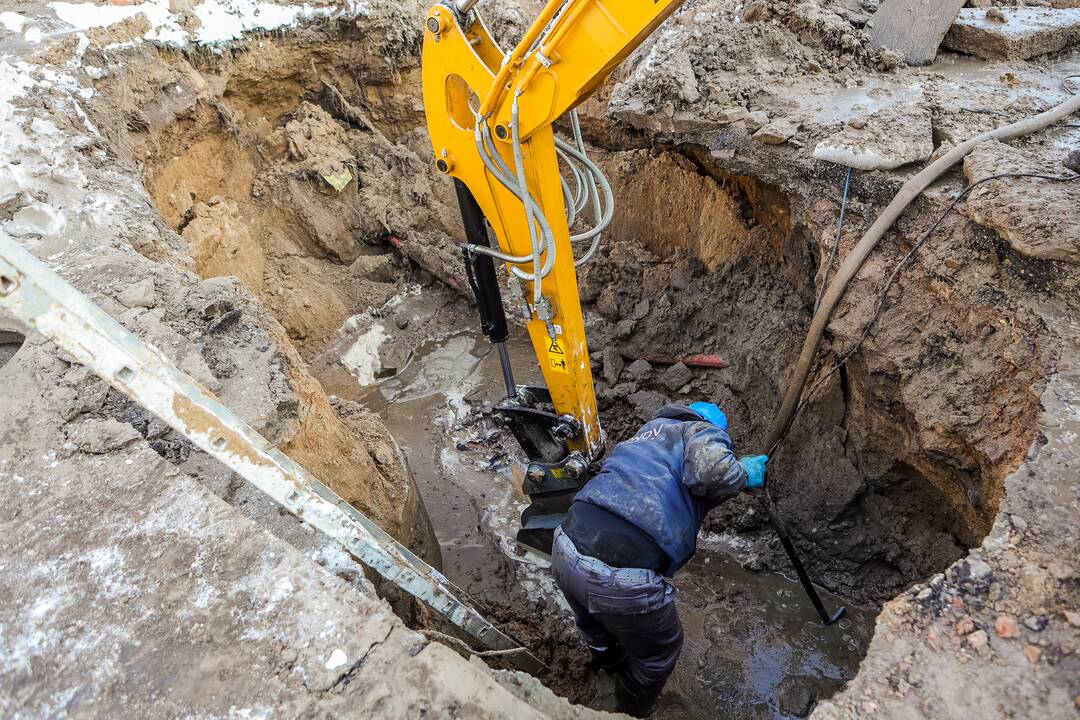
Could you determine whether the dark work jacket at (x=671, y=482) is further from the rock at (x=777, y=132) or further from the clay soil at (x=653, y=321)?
the rock at (x=777, y=132)

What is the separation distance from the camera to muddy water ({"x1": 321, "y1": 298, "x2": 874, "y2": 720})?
128 inches

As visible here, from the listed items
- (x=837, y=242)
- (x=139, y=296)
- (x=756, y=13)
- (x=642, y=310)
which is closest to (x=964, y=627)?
(x=837, y=242)

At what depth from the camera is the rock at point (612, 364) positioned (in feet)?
15.1

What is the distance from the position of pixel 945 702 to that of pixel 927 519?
6.72 ft

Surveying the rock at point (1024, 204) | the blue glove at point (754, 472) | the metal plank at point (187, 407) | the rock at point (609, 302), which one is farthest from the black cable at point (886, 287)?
the metal plank at point (187, 407)

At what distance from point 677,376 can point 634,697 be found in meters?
2.01

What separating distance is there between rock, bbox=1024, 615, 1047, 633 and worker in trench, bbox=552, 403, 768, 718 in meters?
1.09

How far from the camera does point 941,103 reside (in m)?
3.56

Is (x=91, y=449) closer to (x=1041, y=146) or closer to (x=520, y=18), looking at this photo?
(x=1041, y=146)

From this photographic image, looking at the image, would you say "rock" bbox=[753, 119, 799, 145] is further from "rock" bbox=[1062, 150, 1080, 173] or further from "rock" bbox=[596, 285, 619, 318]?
"rock" bbox=[596, 285, 619, 318]

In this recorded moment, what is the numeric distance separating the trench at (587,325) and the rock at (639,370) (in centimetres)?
2

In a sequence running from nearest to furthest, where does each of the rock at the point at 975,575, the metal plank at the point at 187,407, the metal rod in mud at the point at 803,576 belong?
1. the metal plank at the point at 187,407
2. the rock at the point at 975,575
3. the metal rod in mud at the point at 803,576

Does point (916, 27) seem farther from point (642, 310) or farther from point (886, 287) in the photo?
point (642, 310)

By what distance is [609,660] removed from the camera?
3275 millimetres
